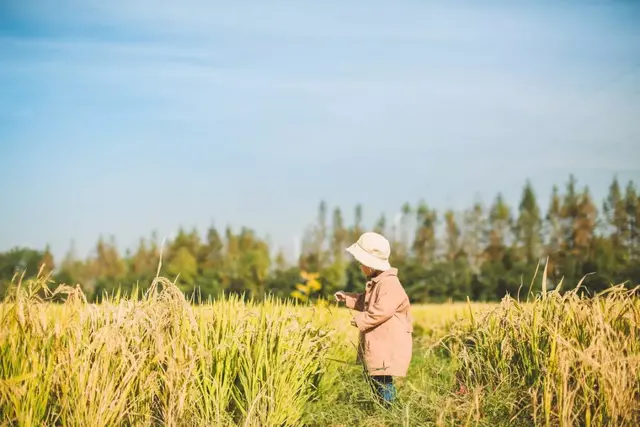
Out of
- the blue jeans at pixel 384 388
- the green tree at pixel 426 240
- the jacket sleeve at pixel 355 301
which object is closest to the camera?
the blue jeans at pixel 384 388

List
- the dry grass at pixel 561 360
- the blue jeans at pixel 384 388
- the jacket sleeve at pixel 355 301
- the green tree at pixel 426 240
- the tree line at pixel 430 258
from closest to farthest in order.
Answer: the dry grass at pixel 561 360, the blue jeans at pixel 384 388, the jacket sleeve at pixel 355 301, the tree line at pixel 430 258, the green tree at pixel 426 240

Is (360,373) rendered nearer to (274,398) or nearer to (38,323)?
(274,398)

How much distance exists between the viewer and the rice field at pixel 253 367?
14.5 feet

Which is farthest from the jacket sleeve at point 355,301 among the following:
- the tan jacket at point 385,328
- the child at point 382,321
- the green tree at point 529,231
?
the green tree at point 529,231

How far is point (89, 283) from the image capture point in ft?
71.9

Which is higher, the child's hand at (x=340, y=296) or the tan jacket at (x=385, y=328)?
the child's hand at (x=340, y=296)

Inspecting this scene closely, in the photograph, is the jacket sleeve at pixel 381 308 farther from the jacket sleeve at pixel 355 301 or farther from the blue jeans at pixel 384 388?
the blue jeans at pixel 384 388

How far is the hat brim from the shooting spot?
18.9 feet

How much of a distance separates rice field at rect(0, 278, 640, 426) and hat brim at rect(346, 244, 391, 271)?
0.71 meters

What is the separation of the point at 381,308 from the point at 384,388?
0.64 meters

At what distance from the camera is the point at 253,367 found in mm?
5211

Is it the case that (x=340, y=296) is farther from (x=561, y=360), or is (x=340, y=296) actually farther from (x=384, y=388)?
(x=561, y=360)

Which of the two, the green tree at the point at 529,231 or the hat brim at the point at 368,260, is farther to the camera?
the green tree at the point at 529,231

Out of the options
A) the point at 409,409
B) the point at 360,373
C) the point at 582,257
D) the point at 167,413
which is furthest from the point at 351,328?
the point at 582,257
